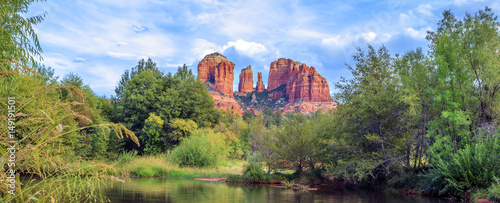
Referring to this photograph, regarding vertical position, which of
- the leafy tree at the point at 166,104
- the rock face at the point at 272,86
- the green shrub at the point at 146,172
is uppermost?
the rock face at the point at 272,86

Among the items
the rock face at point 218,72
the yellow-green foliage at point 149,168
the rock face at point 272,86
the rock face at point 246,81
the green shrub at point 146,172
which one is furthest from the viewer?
the rock face at point 246,81

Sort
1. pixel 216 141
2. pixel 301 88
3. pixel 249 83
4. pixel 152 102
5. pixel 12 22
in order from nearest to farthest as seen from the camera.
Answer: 1. pixel 12 22
2. pixel 216 141
3. pixel 152 102
4. pixel 301 88
5. pixel 249 83

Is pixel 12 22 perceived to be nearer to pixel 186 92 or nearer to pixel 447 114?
pixel 447 114

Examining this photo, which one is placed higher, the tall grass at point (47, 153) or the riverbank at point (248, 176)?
the tall grass at point (47, 153)

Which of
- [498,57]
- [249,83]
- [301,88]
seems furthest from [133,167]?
[249,83]

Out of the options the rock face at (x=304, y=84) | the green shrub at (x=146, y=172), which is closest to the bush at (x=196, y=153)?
the green shrub at (x=146, y=172)

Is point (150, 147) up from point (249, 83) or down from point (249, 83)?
down

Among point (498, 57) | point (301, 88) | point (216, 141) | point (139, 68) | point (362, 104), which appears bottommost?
point (216, 141)

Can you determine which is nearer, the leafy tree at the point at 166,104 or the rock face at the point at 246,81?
the leafy tree at the point at 166,104

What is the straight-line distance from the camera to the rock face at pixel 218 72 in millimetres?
160000

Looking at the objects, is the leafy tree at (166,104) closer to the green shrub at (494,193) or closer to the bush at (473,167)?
the bush at (473,167)

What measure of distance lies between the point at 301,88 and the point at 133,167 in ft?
418

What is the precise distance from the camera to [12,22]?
907cm

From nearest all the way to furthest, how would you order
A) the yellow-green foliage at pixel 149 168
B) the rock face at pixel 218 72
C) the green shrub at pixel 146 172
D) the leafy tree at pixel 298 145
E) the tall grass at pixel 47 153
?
the tall grass at pixel 47 153
the leafy tree at pixel 298 145
the green shrub at pixel 146 172
the yellow-green foliage at pixel 149 168
the rock face at pixel 218 72
